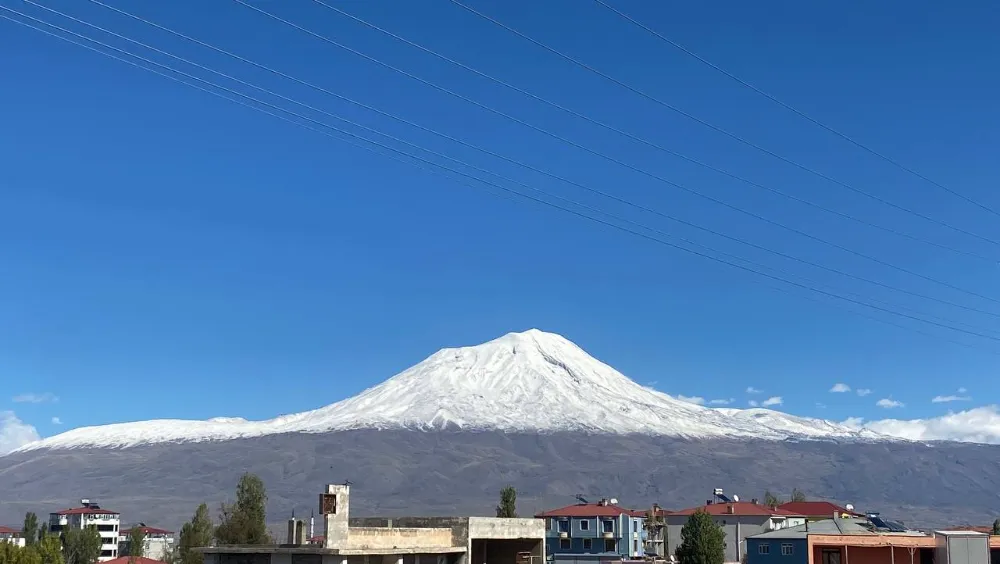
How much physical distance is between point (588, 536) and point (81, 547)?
7193cm

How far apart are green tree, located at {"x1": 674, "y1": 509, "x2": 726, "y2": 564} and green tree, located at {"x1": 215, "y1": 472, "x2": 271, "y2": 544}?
46.2 m

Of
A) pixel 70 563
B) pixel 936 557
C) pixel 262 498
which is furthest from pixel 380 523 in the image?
pixel 70 563

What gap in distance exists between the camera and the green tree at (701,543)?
112m

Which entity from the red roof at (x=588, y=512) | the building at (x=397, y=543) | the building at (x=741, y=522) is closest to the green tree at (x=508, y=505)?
the red roof at (x=588, y=512)

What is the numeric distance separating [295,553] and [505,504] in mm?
91423

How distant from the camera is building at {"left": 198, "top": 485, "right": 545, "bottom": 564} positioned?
5375cm

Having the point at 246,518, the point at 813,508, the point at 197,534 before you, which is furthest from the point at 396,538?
the point at 813,508

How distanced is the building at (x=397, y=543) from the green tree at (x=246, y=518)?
58683mm

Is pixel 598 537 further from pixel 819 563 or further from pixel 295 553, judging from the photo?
pixel 295 553

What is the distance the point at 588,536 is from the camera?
136 metres

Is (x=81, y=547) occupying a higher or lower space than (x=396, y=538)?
lower

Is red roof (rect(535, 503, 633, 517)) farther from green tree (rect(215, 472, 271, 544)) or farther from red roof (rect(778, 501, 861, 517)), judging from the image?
red roof (rect(778, 501, 861, 517))

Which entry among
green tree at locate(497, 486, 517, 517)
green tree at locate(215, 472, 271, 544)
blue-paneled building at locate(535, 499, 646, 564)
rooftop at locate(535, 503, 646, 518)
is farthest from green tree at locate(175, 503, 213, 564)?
rooftop at locate(535, 503, 646, 518)

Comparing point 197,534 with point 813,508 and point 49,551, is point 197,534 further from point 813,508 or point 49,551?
point 813,508
